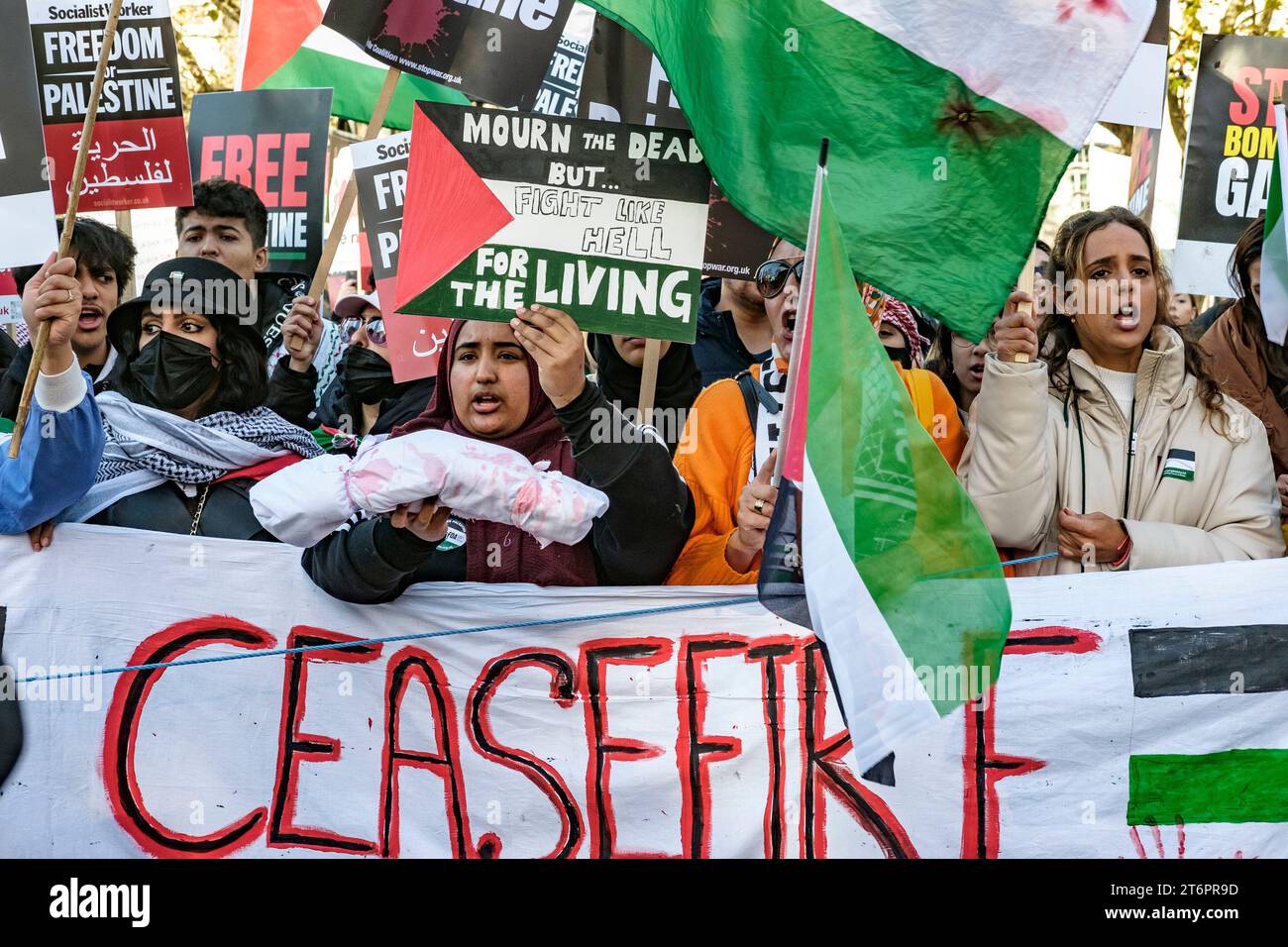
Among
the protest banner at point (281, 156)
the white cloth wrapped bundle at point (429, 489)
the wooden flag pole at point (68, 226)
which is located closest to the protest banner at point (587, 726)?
the white cloth wrapped bundle at point (429, 489)

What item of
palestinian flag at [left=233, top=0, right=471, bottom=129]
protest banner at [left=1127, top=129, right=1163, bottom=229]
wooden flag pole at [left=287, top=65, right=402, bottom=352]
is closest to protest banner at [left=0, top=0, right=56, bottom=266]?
wooden flag pole at [left=287, top=65, right=402, bottom=352]

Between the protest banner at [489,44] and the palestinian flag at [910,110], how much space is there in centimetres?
152

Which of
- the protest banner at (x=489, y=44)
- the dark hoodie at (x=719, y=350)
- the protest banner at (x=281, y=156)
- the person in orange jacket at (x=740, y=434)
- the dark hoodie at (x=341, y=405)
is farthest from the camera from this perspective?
the protest banner at (x=281, y=156)

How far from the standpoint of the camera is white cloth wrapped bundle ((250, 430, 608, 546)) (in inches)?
148

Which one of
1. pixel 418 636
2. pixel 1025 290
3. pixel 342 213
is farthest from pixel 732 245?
pixel 418 636

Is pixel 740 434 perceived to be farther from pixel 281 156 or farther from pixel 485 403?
pixel 281 156

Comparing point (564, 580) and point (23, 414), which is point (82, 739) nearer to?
point (23, 414)

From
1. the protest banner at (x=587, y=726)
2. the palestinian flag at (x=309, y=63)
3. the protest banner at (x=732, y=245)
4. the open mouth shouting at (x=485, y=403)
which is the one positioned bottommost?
the protest banner at (x=587, y=726)

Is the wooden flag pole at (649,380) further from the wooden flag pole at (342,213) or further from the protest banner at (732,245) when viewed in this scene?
the wooden flag pole at (342,213)

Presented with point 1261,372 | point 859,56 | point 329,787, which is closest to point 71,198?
point 329,787

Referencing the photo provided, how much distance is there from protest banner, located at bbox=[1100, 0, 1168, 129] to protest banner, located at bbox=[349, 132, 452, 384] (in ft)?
9.42

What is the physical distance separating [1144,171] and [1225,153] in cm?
78

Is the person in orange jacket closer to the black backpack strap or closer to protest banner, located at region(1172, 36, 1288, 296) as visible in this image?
the black backpack strap

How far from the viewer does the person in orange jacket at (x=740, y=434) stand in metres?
4.14
